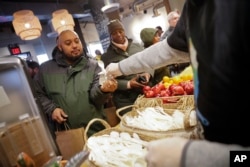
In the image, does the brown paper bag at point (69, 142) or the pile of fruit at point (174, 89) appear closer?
the brown paper bag at point (69, 142)

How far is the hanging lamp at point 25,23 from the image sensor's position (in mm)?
5018

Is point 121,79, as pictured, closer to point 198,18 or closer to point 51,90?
point 51,90

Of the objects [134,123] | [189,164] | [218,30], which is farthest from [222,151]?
[134,123]

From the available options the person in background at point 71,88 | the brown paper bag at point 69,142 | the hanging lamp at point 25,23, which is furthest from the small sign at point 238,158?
the hanging lamp at point 25,23

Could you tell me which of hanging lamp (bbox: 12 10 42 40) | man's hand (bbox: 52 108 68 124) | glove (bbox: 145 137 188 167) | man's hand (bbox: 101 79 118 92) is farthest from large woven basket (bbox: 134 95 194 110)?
hanging lamp (bbox: 12 10 42 40)

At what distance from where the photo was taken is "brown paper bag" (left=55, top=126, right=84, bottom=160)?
170 centimetres

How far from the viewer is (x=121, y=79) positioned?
2.70m

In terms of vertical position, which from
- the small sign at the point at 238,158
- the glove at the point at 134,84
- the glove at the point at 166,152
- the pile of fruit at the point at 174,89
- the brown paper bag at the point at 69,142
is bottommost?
the brown paper bag at the point at 69,142

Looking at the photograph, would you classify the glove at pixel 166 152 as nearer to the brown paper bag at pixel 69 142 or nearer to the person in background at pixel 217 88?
the person in background at pixel 217 88

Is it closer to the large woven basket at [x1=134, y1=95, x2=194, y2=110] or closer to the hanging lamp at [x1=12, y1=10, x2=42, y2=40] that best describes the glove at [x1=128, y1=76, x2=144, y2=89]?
the large woven basket at [x1=134, y1=95, x2=194, y2=110]

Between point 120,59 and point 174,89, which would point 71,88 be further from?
point 174,89

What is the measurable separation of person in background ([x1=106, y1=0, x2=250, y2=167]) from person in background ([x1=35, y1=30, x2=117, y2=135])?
5.34 feet

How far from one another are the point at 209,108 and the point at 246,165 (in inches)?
6.5

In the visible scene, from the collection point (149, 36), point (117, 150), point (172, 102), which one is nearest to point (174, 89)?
point (172, 102)
